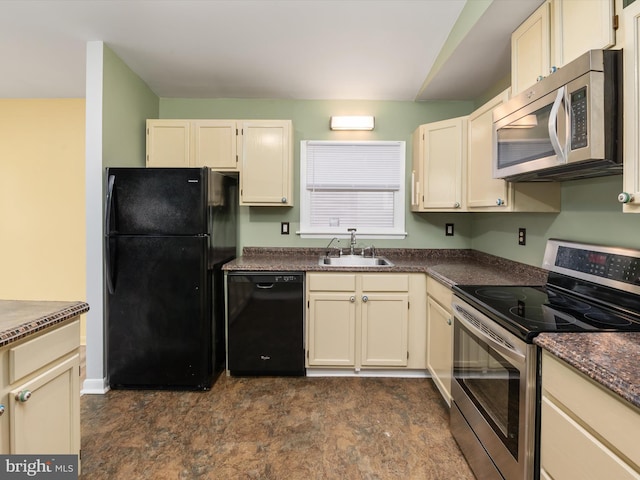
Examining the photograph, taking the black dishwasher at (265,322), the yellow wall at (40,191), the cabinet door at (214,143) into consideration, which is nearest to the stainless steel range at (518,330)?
the black dishwasher at (265,322)

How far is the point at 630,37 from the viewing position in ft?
3.62

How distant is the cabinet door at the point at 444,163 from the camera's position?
262cm

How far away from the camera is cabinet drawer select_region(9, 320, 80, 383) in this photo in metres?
1.10

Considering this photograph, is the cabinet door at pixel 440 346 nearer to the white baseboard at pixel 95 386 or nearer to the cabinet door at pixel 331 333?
the cabinet door at pixel 331 333

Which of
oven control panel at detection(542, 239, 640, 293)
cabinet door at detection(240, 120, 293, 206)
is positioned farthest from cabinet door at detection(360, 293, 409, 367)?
cabinet door at detection(240, 120, 293, 206)

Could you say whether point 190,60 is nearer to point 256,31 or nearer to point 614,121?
point 256,31

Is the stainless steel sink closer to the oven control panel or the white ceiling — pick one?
the oven control panel

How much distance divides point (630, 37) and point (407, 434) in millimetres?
2067

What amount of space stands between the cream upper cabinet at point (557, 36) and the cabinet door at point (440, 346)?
4.64 feet

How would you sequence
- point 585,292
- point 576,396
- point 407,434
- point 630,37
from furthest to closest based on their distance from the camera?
point 407,434 → point 585,292 → point 630,37 → point 576,396

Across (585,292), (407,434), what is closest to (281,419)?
(407,434)

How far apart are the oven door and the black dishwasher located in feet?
3.95

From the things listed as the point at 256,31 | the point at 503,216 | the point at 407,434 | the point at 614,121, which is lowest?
the point at 407,434

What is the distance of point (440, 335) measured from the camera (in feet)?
7.60
